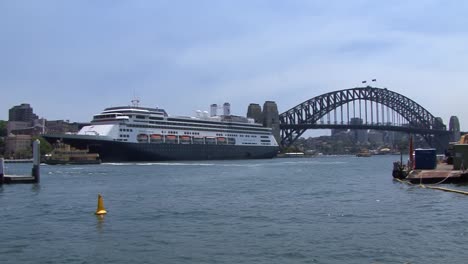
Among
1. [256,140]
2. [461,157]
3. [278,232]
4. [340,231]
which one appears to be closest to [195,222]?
[278,232]

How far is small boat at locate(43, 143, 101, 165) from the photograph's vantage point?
9994 centimetres

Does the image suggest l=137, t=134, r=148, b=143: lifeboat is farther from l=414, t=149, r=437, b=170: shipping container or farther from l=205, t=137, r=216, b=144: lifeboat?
l=414, t=149, r=437, b=170: shipping container

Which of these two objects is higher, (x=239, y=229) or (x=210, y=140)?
(x=210, y=140)

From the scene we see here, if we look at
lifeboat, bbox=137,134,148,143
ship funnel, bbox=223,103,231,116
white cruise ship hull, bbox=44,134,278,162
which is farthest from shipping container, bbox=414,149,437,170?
ship funnel, bbox=223,103,231,116

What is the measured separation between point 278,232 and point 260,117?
165 meters

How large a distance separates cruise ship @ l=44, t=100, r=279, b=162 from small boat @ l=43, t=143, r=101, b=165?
1525 millimetres

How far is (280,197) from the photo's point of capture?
32562 millimetres

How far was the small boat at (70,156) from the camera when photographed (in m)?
99.9

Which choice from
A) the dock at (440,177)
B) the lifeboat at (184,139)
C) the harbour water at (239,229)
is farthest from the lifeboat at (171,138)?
the harbour water at (239,229)

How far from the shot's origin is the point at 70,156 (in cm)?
10231

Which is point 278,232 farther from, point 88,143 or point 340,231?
point 88,143

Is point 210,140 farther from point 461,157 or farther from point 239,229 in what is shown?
point 239,229

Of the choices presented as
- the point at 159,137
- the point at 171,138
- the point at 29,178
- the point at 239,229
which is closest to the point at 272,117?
the point at 171,138

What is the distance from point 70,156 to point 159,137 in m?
18.1
